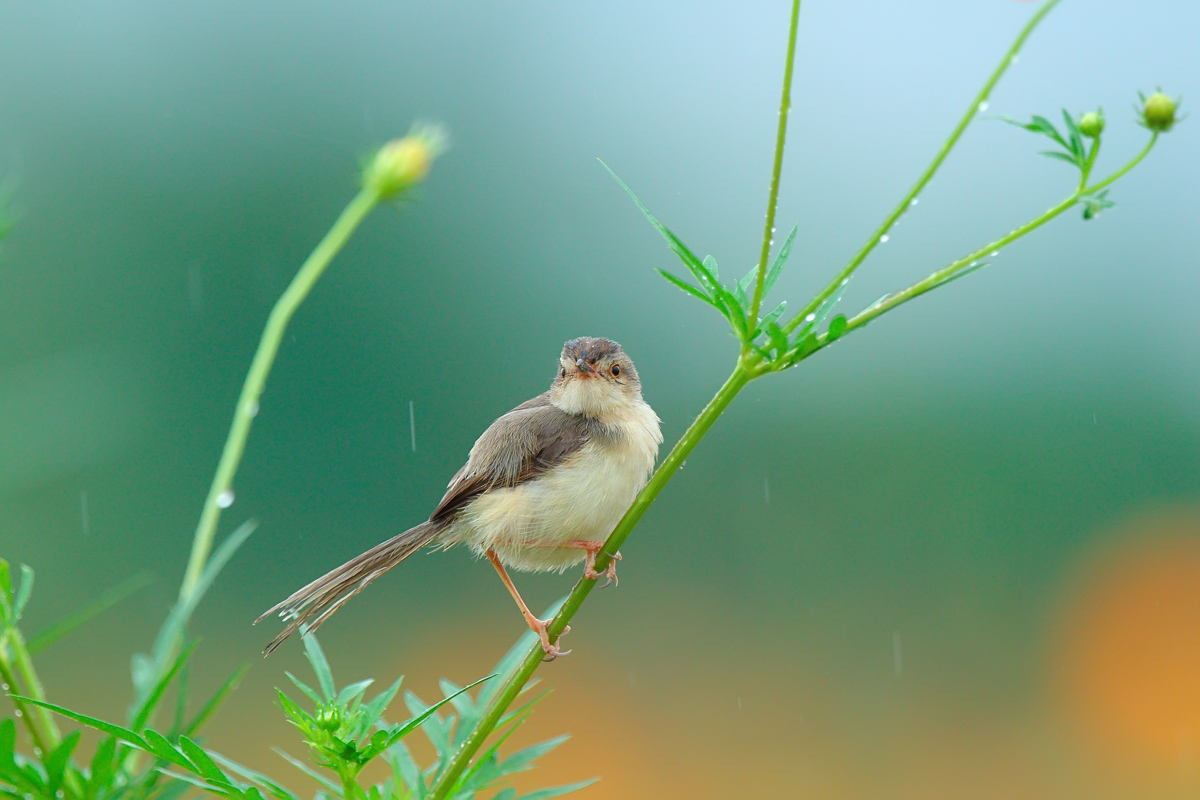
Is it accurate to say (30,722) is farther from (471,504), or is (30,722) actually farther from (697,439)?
(471,504)

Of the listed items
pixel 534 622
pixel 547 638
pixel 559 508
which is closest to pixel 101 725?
pixel 547 638

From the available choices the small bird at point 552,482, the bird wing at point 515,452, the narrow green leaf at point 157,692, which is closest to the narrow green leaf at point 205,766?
the narrow green leaf at point 157,692

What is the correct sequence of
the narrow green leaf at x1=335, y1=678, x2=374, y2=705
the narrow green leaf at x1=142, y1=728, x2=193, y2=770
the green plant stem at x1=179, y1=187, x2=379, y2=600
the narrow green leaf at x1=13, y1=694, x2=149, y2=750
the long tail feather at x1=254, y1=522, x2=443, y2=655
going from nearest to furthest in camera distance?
the narrow green leaf at x1=13, y1=694, x2=149, y2=750, the narrow green leaf at x1=142, y1=728, x2=193, y2=770, the narrow green leaf at x1=335, y1=678, x2=374, y2=705, the green plant stem at x1=179, y1=187, x2=379, y2=600, the long tail feather at x1=254, y1=522, x2=443, y2=655

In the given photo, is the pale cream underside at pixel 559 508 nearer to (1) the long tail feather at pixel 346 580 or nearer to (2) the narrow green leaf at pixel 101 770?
(1) the long tail feather at pixel 346 580

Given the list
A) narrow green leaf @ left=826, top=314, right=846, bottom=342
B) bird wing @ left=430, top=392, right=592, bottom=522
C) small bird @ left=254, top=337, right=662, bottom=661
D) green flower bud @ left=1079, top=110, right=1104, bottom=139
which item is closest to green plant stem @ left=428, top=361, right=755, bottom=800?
narrow green leaf @ left=826, top=314, right=846, bottom=342

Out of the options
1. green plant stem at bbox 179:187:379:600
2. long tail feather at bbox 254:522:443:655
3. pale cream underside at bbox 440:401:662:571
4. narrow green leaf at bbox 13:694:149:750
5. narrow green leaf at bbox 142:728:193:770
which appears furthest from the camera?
pale cream underside at bbox 440:401:662:571

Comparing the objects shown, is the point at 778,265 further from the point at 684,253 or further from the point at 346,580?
the point at 346,580

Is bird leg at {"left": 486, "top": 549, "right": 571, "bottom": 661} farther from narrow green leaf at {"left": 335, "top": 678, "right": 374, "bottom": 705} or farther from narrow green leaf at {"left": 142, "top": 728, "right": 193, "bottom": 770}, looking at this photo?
narrow green leaf at {"left": 142, "top": 728, "right": 193, "bottom": 770}
